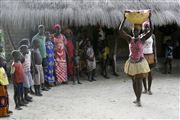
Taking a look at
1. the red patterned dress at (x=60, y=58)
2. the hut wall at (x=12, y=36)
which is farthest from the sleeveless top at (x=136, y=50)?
the hut wall at (x=12, y=36)

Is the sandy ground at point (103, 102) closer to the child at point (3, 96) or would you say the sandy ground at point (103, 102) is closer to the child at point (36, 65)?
the child at point (3, 96)

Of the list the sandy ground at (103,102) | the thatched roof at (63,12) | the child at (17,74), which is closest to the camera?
the sandy ground at (103,102)

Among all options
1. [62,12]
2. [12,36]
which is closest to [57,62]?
[62,12]

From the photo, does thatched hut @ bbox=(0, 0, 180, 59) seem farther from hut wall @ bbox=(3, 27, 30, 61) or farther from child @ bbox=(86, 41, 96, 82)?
child @ bbox=(86, 41, 96, 82)

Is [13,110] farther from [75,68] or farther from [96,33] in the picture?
[96,33]

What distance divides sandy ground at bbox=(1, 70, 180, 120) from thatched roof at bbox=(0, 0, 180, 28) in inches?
66.5

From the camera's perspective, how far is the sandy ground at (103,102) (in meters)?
8.17

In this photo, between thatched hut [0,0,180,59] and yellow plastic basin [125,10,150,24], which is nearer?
yellow plastic basin [125,10,150,24]

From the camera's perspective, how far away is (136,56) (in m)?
8.67

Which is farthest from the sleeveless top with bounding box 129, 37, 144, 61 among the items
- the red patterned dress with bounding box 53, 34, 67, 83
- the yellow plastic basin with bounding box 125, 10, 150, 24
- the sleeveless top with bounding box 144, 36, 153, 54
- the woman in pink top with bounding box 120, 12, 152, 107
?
the red patterned dress with bounding box 53, 34, 67, 83

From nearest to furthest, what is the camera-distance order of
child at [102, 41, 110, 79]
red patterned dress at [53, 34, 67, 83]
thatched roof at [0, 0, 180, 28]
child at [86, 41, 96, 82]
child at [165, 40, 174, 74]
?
red patterned dress at [53, 34, 67, 83] → thatched roof at [0, 0, 180, 28] → child at [86, 41, 96, 82] → child at [102, 41, 110, 79] → child at [165, 40, 174, 74]

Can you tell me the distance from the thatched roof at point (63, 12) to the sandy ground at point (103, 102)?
66.5 inches

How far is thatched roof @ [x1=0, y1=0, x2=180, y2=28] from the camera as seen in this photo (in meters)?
11.8

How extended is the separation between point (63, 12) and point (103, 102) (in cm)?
344
